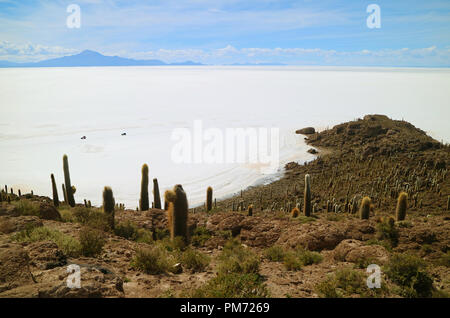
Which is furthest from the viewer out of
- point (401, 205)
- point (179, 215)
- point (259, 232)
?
point (401, 205)

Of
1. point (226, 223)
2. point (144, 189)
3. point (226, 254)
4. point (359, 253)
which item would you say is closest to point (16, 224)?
point (226, 254)

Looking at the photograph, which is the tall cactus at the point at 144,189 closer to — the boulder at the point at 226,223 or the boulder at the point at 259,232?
the boulder at the point at 226,223

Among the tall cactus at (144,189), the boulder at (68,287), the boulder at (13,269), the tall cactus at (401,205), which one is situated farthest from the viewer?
the tall cactus at (144,189)

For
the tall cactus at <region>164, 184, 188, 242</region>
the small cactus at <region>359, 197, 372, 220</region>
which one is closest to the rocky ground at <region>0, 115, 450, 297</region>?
the tall cactus at <region>164, 184, 188, 242</region>

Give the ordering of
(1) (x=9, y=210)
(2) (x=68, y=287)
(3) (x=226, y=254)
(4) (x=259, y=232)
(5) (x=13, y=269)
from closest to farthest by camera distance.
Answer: (2) (x=68, y=287) < (5) (x=13, y=269) < (3) (x=226, y=254) < (1) (x=9, y=210) < (4) (x=259, y=232)

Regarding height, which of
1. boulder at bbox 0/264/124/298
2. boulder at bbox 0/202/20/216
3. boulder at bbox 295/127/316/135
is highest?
boulder at bbox 295/127/316/135

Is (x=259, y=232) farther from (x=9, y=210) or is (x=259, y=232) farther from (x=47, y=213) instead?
(x=9, y=210)

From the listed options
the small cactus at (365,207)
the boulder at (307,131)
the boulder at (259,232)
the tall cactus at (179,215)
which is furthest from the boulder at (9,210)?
the boulder at (307,131)

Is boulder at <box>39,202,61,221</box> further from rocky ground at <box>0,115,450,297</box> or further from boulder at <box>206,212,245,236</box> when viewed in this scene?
boulder at <box>206,212,245,236</box>

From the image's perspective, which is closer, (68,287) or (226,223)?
(68,287)

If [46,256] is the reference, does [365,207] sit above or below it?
below

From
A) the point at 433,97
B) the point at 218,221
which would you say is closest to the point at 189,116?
the point at 218,221

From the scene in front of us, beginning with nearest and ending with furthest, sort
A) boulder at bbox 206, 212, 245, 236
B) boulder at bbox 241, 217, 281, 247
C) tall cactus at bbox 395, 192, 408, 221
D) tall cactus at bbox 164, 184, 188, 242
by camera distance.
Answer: tall cactus at bbox 164, 184, 188, 242
boulder at bbox 241, 217, 281, 247
boulder at bbox 206, 212, 245, 236
tall cactus at bbox 395, 192, 408, 221
